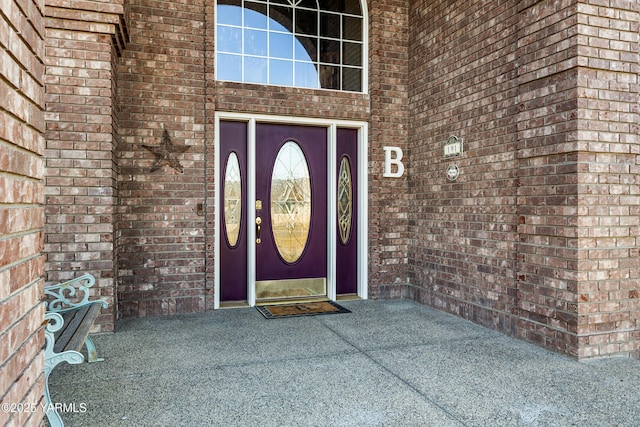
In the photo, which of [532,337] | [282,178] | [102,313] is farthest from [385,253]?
[102,313]

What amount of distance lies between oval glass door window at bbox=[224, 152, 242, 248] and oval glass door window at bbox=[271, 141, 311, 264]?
39cm

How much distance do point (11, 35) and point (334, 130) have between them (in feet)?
14.5

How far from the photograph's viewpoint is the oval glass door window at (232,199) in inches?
205

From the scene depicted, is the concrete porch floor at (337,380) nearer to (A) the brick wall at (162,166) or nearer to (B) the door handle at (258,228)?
(A) the brick wall at (162,166)

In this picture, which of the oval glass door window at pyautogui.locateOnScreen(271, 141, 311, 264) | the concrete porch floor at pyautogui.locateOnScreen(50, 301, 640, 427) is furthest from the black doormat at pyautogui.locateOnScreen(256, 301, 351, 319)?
the oval glass door window at pyautogui.locateOnScreen(271, 141, 311, 264)

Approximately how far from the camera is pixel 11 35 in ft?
4.01

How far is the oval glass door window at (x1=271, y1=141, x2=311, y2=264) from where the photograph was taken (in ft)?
17.7

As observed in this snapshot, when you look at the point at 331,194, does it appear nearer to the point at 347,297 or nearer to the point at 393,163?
the point at 393,163

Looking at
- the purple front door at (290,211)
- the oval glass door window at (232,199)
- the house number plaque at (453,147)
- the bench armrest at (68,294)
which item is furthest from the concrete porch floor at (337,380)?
the house number plaque at (453,147)

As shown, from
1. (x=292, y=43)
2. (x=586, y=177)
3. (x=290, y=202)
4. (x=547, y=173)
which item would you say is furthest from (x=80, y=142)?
(x=586, y=177)

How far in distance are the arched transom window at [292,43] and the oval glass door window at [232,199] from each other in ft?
3.15

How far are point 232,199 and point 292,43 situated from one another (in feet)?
6.37

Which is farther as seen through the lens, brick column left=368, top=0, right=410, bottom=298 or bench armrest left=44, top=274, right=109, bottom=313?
brick column left=368, top=0, right=410, bottom=298

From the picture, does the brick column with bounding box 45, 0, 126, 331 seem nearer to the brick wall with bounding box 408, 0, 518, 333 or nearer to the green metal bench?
the green metal bench
